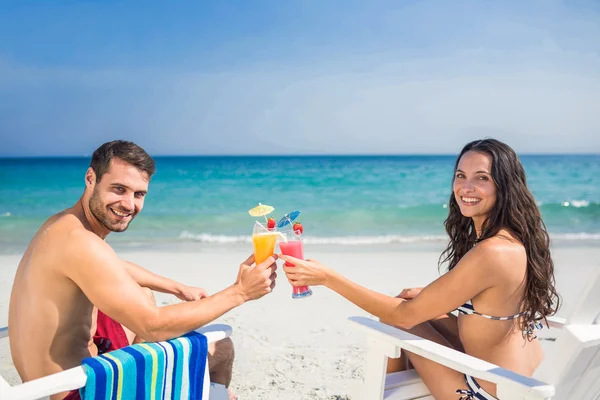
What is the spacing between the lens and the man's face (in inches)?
93.7

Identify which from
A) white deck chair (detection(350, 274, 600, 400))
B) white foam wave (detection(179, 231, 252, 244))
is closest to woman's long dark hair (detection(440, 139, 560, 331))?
white deck chair (detection(350, 274, 600, 400))

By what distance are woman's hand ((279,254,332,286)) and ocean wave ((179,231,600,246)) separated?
8112 mm

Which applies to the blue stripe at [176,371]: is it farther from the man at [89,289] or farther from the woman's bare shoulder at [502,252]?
the woman's bare shoulder at [502,252]

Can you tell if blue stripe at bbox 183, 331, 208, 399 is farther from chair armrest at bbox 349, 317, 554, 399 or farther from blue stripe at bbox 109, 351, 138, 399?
chair armrest at bbox 349, 317, 554, 399

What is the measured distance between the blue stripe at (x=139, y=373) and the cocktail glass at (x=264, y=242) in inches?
29.3

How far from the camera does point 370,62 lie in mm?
36531

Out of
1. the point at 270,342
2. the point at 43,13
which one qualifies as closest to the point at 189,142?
the point at 43,13

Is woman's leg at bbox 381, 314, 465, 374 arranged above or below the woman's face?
below

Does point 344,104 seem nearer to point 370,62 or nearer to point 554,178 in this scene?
point 370,62

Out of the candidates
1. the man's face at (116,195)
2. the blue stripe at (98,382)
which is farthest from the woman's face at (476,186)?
the blue stripe at (98,382)

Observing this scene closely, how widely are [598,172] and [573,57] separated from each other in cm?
936

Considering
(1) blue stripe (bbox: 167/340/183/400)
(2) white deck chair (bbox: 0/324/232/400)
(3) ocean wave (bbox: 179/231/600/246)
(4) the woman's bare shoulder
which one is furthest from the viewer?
(3) ocean wave (bbox: 179/231/600/246)

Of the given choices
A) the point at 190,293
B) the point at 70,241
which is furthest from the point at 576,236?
the point at 70,241

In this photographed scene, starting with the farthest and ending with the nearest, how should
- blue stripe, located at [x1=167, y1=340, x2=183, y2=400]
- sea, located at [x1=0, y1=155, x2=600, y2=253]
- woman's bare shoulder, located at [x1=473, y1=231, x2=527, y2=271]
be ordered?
sea, located at [x1=0, y1=155, x2=600, y2=253] → woman's bare shoulder, located at [x1=473, y1=231, x2=527, y2=271] → blue stripe, located at [x1=167, y1=340, x2=183, y2=400]
